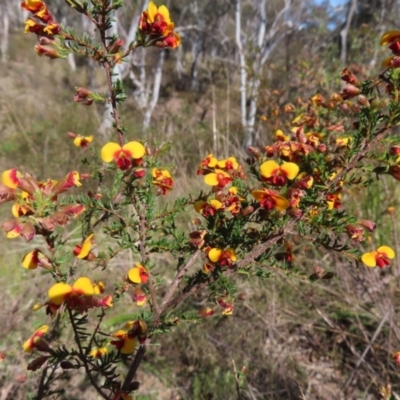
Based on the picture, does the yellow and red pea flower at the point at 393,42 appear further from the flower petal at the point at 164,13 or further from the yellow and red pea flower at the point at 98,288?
the yellow and red pea flower at the point at 98,288

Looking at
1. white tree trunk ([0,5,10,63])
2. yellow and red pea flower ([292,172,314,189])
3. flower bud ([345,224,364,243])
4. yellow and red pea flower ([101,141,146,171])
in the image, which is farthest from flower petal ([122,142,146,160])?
white tree trunk ([0,5,10,63])

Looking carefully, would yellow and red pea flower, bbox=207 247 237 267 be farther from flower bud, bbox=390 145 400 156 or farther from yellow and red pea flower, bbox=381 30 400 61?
yellow and red pea flower, bbox=381 30 400 61

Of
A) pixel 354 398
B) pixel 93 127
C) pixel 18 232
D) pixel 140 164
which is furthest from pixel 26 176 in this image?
pixel 93 127

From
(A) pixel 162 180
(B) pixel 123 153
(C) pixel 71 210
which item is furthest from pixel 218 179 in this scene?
(C) pixel 71 210

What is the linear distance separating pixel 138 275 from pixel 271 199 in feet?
1.15

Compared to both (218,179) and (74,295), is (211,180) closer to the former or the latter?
(218,179)

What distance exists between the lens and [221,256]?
33.1 inches

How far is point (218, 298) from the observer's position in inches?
Result: 36.2

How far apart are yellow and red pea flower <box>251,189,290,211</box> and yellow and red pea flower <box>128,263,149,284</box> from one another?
31cm

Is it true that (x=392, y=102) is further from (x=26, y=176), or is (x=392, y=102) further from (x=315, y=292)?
(x=315, y=292)

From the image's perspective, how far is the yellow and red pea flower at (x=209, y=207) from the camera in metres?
→ 0.85

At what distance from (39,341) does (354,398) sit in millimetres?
1569

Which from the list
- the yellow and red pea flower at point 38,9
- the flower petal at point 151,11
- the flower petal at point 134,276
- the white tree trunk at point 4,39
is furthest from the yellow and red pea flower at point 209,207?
the white tree trunk at point 4,39

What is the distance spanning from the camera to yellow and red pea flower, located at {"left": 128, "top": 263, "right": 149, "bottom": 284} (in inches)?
32.6
